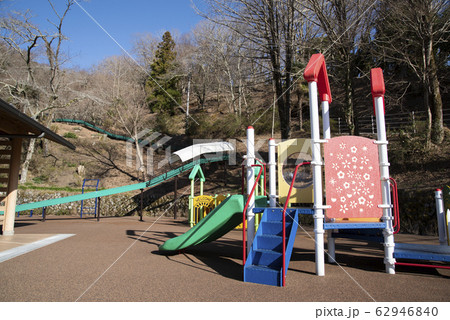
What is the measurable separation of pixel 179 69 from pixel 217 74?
26.1 ft

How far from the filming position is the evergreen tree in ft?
124

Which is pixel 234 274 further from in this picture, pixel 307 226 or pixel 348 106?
pixel 348 106

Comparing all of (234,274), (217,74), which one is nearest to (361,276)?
(234,274)

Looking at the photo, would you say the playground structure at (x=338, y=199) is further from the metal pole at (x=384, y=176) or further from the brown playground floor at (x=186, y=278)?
the brown playground floor at (x=186, y=278)

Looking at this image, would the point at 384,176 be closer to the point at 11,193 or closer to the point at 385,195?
the point at 385,195

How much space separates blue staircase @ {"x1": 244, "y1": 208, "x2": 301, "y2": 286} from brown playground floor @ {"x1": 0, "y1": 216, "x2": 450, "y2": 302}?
0.57ft

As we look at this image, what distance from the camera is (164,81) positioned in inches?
1539

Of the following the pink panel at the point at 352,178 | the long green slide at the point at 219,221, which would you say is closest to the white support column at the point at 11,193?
the long green slide at the point at 219,221

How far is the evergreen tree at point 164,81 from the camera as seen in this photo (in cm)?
3794

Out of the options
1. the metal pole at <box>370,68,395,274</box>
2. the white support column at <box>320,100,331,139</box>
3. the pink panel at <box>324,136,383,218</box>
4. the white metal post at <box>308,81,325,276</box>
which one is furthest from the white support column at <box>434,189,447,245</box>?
the white metal post at <box>308,81,325,276</box>

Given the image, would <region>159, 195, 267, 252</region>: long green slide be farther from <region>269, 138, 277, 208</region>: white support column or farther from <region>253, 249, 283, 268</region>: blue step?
<region>253, 249, 283, 268</region>: blue step

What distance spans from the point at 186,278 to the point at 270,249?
4.45ft

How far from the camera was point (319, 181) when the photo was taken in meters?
5.20
